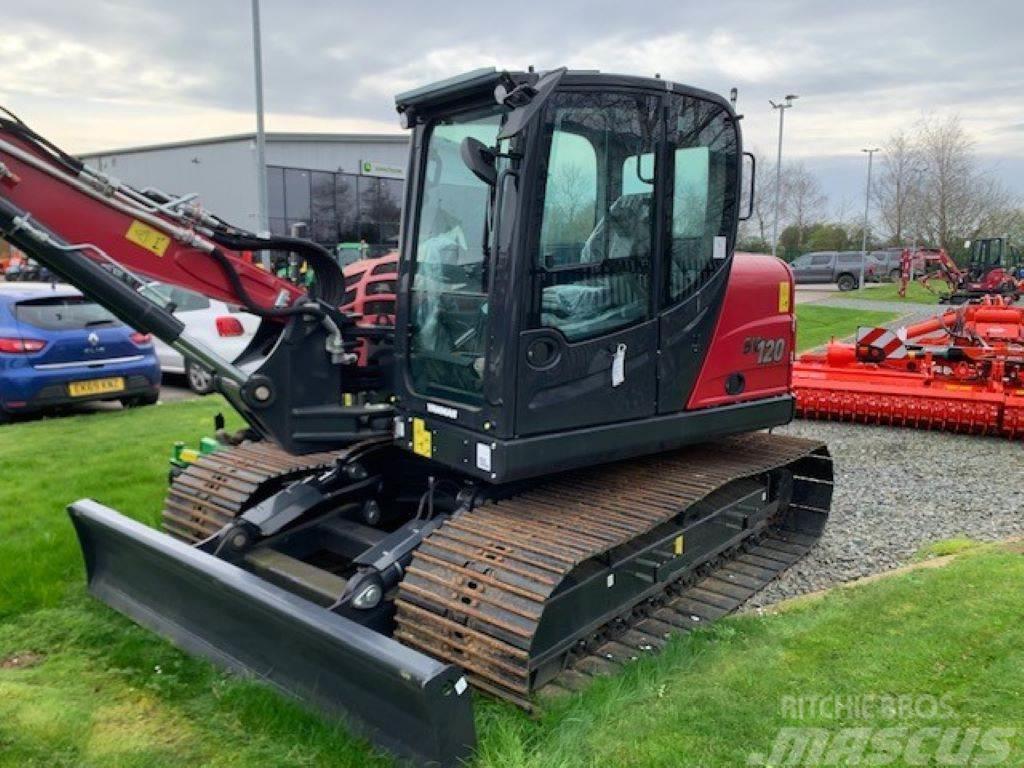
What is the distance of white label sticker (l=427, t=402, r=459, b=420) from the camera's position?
13.1ft

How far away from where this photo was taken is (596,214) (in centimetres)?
399

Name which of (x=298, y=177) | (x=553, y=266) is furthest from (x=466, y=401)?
(x=298, y=177)

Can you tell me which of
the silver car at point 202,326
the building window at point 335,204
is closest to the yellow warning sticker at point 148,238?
the silver car at point 202,326

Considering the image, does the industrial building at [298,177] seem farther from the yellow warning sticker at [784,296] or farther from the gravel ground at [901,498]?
the yellow warning sticker at [784,296]

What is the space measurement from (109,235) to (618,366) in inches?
89.5

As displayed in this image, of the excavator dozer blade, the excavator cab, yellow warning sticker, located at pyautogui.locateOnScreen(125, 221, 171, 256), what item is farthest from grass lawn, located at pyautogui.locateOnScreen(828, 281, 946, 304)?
yellow warning sticker, located at pyautogui.locateOnScreen(125, 221, 171, 256)

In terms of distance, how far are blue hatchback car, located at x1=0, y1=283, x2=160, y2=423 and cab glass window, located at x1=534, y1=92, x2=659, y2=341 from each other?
21.9ft

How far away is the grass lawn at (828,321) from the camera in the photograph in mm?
17359

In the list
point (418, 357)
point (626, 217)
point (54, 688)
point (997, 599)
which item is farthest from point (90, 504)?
point (997, 599)

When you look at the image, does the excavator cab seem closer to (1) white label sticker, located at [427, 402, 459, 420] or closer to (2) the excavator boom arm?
(1) white label sticker, located at [427, 402, 459, 420]

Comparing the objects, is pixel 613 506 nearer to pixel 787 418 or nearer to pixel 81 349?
pixel 787 418

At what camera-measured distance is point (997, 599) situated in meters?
4.40

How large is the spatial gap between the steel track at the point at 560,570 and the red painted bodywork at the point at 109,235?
1.47 m

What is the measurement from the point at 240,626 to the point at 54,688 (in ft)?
2.65
